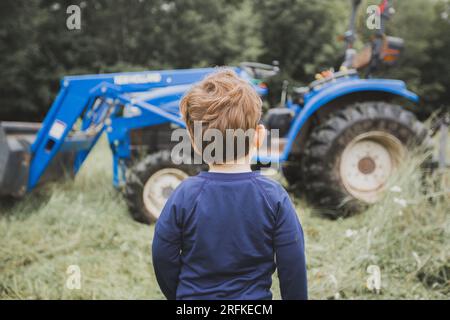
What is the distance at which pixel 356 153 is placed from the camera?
12.6 ft

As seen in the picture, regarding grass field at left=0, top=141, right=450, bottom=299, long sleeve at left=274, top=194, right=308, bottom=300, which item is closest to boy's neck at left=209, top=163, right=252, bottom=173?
long sleeve at left=274, top=194, right=308, bottom=300

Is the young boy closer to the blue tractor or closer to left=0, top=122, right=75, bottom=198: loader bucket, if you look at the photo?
the blue tractor

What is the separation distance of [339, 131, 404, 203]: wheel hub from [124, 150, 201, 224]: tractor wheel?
1.30m

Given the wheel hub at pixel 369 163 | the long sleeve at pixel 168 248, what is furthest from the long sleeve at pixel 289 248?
the wheel hub at pixel 369 163

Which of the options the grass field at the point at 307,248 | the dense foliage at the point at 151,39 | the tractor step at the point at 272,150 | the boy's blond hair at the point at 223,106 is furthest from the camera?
the dense foliage at the point at 151,39

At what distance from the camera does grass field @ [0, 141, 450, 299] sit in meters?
2.64

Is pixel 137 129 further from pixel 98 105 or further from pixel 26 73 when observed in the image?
pixel 26 73

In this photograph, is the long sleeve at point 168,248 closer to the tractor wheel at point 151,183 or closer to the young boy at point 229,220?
the young boy at point 229,220

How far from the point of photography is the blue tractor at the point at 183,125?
3680 mm

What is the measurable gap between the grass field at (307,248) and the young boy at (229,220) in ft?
4.25

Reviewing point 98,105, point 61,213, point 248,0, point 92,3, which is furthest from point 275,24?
point 61,213

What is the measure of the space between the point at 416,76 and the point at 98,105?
17.0 m

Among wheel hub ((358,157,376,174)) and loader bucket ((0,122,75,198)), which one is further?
wheel hub ((358,157,376,174))

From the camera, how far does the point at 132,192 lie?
363 centimetres
